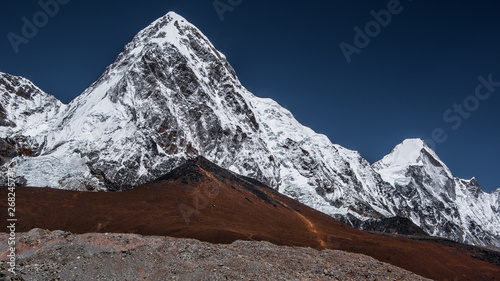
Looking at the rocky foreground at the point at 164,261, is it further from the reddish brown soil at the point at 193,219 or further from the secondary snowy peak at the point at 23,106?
the secondary snowy peak at the point at 23,106

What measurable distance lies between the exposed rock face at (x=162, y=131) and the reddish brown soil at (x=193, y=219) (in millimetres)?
28577

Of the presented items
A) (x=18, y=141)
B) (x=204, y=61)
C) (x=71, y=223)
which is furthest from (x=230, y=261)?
(x=204, y=61)

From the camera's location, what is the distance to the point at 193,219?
4106 cm

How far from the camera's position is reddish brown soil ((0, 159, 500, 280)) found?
37188 millimetres

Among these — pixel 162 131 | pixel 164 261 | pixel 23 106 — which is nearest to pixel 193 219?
pixel 164 261

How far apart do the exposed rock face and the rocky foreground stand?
55508 millimetres

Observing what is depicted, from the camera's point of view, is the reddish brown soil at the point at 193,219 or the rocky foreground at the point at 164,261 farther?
the reddish brown soil at the point at 193,219

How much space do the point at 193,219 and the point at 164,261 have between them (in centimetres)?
1915

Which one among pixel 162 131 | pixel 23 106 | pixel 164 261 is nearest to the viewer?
pixel 164 261

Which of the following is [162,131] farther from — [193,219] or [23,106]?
[23,106]

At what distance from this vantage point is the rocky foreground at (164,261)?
20.0m

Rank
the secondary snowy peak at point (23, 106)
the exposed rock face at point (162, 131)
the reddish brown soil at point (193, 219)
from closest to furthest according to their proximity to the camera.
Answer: the reddish brown soil at point (193, 219)
the exposed rock face at point (162, 131)
the secondary snowy peak at point (23, 106)

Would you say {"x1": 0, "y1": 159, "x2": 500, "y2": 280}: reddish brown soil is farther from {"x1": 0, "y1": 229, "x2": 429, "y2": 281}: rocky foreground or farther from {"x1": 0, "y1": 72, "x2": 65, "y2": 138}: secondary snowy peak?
{"x1": 0, "y1": 72, "x2": 65, "y2": 138}: secondary snowy peak

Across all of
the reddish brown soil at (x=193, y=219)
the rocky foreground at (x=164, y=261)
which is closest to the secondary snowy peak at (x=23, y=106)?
the reddish brown soil at (x=193, y=219)
